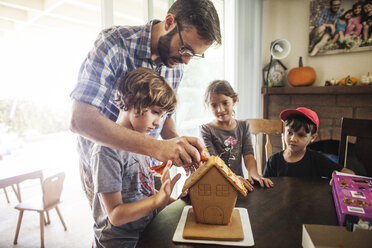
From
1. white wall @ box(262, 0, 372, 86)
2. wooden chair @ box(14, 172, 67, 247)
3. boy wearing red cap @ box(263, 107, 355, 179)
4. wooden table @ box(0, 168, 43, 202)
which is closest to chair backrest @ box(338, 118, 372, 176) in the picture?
boy wearing red cap @ box(263, 107, 355, 179)

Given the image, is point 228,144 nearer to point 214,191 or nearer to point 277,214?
point 277,214

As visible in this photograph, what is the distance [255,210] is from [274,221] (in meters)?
0.08

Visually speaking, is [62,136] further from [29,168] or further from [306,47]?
[306,47]

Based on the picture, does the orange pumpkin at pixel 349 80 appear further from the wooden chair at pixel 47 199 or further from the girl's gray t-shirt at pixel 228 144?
the wooden chair at pixel 47 199

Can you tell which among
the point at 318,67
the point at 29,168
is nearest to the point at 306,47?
the point at 318,67

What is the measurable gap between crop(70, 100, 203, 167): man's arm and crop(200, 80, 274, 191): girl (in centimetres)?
79

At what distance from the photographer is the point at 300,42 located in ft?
9.39

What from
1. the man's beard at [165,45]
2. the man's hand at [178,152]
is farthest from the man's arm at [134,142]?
the man's beard at [165,45]

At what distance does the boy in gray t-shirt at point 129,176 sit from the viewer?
0.75m

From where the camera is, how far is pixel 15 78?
337 cm

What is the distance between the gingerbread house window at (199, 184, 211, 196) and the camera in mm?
664

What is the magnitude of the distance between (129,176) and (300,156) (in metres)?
1.13

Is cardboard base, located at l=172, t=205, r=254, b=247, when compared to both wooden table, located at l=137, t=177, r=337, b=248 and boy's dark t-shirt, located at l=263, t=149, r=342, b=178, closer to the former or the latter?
wooden table, located at l=137, t=177, r=337, b=248

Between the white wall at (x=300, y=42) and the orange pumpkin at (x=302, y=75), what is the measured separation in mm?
138
